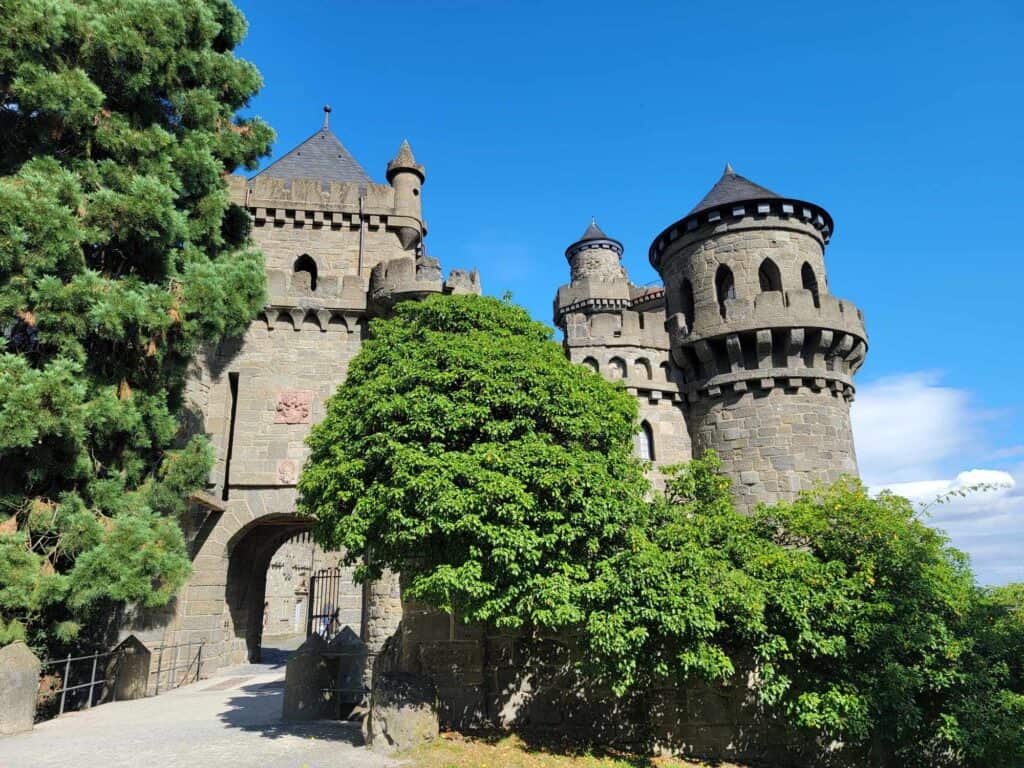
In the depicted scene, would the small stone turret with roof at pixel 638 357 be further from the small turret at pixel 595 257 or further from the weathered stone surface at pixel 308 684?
the small turret at pixel 595 257

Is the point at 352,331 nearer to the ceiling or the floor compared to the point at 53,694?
nearer to the ceiling

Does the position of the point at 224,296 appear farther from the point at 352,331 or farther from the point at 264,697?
the point at 264,697

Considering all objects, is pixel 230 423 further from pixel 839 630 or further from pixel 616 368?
pixel 839 630

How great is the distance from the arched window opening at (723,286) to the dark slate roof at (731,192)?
1.68 m

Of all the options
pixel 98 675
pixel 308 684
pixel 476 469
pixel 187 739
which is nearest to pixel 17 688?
pixel 187 739

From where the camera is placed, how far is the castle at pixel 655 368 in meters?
15.6

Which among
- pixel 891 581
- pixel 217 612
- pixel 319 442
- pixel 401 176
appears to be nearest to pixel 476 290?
pixel 401 176

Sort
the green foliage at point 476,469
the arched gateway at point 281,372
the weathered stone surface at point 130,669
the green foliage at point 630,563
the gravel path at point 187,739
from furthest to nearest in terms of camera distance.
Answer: the arched gateway at point 281,372
the weathered stone surface at point 130,669
the green foliage at point 630,563
the green foliage at point 476,469
the gravel path at point 187,739

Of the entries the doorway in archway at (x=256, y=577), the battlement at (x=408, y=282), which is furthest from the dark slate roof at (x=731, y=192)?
the doorway in archway at (x=256, y=577)

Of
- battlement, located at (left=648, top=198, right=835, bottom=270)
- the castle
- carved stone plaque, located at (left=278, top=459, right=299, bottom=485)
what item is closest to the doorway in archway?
the castle

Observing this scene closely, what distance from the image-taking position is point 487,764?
349 inches

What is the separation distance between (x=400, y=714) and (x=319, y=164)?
18676mm

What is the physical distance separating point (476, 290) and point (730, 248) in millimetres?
6722

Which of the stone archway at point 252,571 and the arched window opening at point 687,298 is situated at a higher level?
the arched window opening at point 687,298
